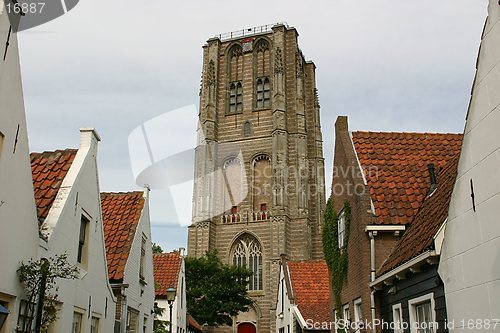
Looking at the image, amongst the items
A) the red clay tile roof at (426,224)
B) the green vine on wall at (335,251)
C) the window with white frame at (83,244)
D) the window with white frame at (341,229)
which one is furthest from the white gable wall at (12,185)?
the window with white frame at (341,229)

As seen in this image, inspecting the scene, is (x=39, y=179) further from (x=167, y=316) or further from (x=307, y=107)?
(x=307, y=107)

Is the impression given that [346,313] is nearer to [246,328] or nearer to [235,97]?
[246,328]

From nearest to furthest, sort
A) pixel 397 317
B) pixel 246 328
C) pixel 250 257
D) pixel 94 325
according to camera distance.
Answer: pixel 397 317
pixel 94 325
pixel 246 328
pixel 250 257

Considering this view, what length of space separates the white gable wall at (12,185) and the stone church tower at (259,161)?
43.3 metres

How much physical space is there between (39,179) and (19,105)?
289 centimetres

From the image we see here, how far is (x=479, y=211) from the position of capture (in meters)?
7.19

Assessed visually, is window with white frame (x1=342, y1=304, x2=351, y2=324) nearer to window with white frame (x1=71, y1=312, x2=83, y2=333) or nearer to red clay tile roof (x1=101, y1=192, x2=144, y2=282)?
red clay tile roof (x1=101, y1=192, x2=144, y2=282)

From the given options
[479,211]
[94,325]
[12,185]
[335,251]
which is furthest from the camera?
[335,251]

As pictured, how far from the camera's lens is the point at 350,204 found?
1377 centimetres

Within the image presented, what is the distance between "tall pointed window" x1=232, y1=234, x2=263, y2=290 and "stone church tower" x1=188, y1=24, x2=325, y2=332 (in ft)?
0.34

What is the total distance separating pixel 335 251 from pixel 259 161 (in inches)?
1678

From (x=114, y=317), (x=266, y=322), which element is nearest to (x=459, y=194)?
(x=114, y=317)

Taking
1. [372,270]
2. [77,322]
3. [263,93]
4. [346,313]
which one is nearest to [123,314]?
[77,322]

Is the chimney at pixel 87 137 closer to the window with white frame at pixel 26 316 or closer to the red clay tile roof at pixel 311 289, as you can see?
the window with white frame at pixel 26 316
